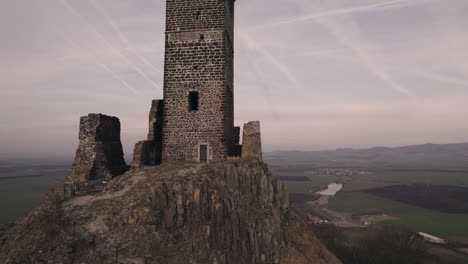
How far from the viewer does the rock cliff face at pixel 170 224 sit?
11.6 metres

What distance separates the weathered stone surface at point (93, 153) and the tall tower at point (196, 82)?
3428 millimetres

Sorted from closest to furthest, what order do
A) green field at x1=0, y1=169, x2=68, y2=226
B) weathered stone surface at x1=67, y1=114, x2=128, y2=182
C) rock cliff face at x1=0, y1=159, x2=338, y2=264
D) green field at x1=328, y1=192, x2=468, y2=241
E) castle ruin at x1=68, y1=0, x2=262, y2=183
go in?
rock cliff face at x1=0, y1=159, x2=338, y2=264
weathered stone surface at x1=67, y1=114, x2=128, y2=182
castle ruin at x1=68, y1=0, x2=262, y2=183
green field at x1=328, y1=192, x2=468, y2=241
green field at x1=0, y1=169, x2=68, y2=226

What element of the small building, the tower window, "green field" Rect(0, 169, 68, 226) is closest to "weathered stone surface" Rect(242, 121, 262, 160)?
the tower window

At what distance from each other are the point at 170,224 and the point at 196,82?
374 inches

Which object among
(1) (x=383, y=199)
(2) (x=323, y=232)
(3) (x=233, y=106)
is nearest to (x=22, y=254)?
(3) (x=233, y=106)

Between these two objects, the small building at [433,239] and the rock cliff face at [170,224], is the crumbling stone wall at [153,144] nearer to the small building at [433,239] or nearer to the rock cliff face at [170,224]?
the rock cliff face at [170,224]

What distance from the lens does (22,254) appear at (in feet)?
36.2

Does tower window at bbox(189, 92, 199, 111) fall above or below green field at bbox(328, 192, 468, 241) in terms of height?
above

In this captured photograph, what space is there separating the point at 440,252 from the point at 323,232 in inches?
642

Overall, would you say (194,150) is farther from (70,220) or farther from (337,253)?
(337,253)

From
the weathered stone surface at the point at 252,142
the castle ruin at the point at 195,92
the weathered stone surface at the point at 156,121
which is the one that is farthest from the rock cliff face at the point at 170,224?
the weathered stone surface at the point at 156,121

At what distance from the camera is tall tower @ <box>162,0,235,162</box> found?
774 inches

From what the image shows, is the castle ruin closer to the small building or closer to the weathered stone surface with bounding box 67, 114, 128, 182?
the weathered stone surface with bounding box 67, 114, 128, 182

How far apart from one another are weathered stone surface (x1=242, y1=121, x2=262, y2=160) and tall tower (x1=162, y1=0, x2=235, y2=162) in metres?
1.21
